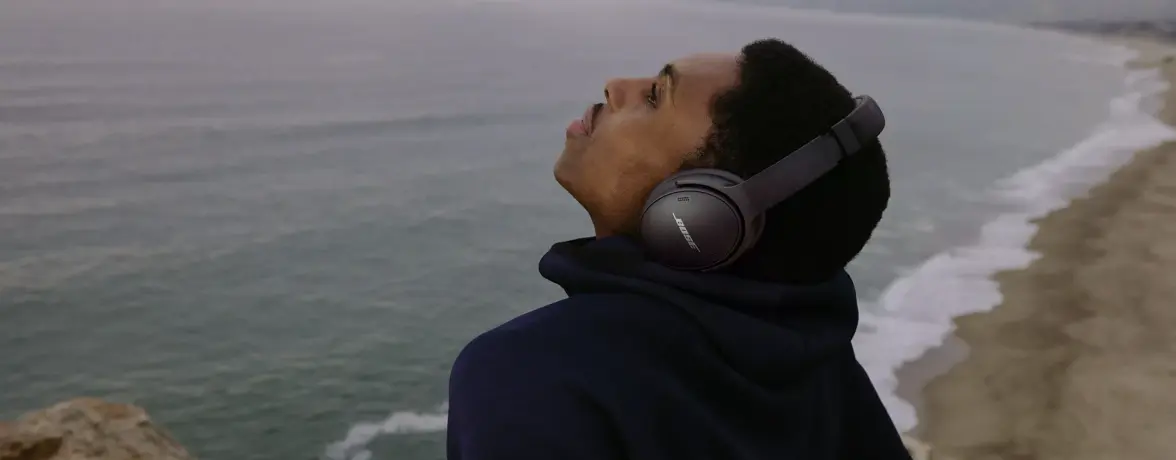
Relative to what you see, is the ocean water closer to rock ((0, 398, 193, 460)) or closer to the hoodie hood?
rock ((0, 398, 193, 460))

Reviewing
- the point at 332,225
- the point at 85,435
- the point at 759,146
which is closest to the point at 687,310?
the point at 759,146

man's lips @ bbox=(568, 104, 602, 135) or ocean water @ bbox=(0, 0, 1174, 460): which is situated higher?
man's lips @ bbox=(568, 104, 602, 135)

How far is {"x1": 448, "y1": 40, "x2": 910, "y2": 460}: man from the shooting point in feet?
2.95

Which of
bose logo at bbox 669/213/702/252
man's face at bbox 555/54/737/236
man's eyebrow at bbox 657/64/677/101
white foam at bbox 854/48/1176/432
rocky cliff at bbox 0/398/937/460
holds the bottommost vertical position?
white foam at bbox 854/48/1176/432

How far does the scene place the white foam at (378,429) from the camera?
5117mm

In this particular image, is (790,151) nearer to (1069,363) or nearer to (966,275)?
(1069,363)

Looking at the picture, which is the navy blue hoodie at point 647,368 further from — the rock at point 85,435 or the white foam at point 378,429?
the white foam at point 378,429

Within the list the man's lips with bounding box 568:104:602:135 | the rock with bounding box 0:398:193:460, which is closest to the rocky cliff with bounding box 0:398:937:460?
the rock with bounding box 0:398:193:460

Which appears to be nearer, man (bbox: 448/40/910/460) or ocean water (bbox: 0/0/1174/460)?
man (bbox: 448/40/910/460)

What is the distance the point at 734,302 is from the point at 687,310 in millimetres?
69

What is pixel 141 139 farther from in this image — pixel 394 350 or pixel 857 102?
pixel 857 102

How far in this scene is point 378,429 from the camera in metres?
5.36

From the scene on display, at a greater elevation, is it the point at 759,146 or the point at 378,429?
the point at 759,146

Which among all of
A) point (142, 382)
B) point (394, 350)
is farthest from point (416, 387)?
point (142, 382)
